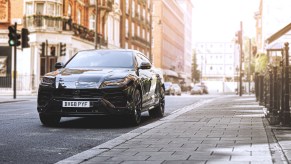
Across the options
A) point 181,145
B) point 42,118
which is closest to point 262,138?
point 181,145

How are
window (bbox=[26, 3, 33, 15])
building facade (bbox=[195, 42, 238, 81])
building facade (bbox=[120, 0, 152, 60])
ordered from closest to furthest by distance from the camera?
window (bbox=[26, 3, 33, 15]) → building facade (bbox=[120, 0, 152, 60]) → building facade (bbox=[195, 42, 238, 81])

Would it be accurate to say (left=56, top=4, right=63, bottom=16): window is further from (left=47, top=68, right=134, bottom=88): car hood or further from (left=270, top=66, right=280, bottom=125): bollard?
(left=270, top=66, right=280, bottom=125): bollard

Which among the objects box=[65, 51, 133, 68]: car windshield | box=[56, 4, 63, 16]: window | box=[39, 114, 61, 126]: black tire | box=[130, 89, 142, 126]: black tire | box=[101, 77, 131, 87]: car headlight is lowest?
box=[39, 114, 61, 126]: black tire

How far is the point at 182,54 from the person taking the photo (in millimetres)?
120375

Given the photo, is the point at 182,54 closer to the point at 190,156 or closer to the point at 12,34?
the point at 12,34

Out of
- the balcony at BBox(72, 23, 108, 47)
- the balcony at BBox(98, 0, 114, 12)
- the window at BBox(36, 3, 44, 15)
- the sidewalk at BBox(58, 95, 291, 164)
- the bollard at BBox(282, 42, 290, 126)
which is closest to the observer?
the sidewalk at BBox(58, 95, 291, 164)

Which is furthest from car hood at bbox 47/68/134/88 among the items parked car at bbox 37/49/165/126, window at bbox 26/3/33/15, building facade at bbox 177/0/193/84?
building facade at bbox 177/0/193/84

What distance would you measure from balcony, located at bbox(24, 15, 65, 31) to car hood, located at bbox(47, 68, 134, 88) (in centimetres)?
2920

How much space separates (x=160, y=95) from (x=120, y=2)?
150 ft

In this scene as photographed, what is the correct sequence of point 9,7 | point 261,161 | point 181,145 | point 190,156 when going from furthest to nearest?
point 9,7 < point 181,145 < point 190,156 < point 261,161

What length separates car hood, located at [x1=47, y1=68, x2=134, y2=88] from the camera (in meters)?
9.34

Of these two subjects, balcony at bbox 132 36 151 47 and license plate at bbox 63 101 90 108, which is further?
balcony at bbox 132 36 151 47

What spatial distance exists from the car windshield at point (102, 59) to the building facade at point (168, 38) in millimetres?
58106

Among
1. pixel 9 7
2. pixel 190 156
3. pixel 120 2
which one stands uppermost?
pixel 120 2
